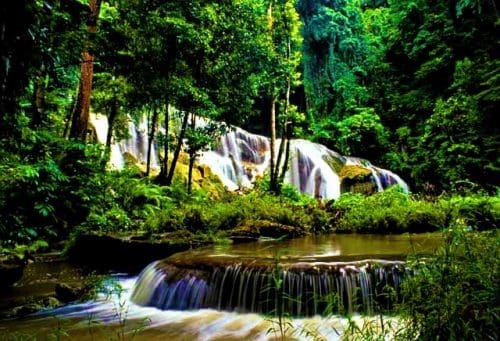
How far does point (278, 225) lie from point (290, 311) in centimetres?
472

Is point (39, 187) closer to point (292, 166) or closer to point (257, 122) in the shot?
Answer: point (292, 166)

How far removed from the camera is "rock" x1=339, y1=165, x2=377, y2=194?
19.5 meters

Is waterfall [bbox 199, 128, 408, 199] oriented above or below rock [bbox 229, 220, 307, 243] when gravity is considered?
above

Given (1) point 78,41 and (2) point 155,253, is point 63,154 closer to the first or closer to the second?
(2) point 155,253

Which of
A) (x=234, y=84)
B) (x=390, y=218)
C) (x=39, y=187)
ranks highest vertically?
(x=234, y=84)

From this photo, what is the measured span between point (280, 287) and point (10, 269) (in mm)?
4004

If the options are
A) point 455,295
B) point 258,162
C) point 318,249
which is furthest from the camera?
point 258,162

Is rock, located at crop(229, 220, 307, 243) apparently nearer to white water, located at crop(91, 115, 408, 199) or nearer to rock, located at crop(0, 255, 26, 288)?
rock, located at crop(0, 255, 26, 288)

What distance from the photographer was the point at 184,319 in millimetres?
5488

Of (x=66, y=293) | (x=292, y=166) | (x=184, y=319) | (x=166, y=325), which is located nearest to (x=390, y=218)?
(x=184, y=319)

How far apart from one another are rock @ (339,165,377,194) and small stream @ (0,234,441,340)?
1191 centimetres

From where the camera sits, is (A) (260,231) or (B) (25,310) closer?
(B) (25,310)

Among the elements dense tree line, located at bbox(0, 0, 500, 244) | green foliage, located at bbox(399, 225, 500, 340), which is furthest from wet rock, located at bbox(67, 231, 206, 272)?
green foliage, located at bbox(399, 225, 500, 340)

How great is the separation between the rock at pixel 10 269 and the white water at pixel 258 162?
11277mm
